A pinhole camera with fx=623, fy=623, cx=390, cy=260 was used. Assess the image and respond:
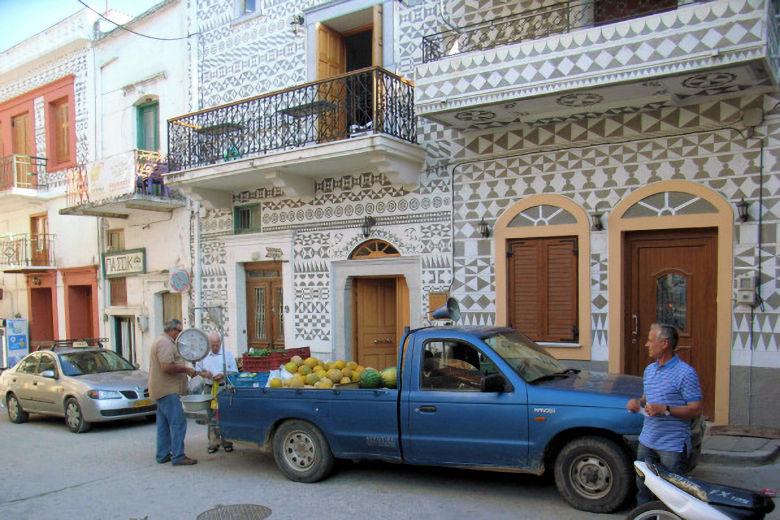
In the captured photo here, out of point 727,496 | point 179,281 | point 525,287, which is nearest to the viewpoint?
point 727,496

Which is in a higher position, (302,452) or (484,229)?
(484,229)

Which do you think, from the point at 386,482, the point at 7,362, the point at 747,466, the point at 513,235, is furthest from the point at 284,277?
the point at 7,362

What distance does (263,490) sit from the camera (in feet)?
22.1

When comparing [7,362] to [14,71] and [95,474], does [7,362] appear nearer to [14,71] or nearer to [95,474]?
[14,71]

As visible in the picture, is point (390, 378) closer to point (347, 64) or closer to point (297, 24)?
point (347, 64)

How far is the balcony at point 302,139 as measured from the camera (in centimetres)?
1054

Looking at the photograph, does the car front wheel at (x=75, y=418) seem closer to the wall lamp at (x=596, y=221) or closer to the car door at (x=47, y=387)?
the car door at (x=47, y=387)

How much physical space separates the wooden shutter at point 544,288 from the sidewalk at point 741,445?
238cm

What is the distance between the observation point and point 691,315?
8.73m

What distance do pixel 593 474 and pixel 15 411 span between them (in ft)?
35.6

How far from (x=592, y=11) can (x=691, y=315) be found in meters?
4.74

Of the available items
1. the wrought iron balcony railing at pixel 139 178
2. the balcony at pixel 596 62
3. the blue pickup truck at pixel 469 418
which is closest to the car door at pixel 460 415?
the blue pickup truck at pixel 469 418

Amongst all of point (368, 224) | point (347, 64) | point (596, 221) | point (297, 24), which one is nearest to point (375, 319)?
point (368, 224)

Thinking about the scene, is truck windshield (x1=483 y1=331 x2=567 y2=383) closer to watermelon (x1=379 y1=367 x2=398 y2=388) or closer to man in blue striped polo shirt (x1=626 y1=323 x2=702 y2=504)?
watermelon (x1=379 y1=367 x2=398 y2=388)
